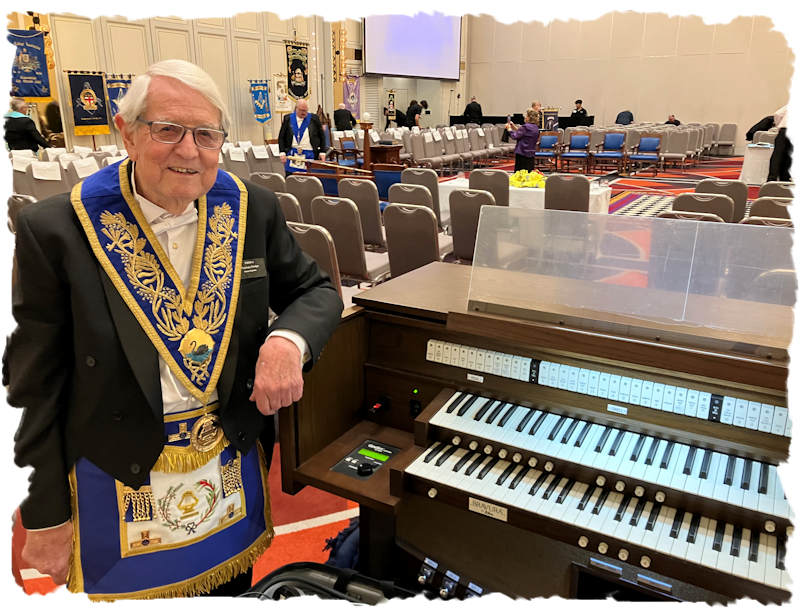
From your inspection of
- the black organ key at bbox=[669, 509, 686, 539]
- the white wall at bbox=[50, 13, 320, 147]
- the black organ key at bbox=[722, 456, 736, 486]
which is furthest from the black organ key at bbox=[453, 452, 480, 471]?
the white wall at bbox=[50, 13, 320, 147]

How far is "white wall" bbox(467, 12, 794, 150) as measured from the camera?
16266 millimetres

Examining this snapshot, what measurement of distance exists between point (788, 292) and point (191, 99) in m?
1.49

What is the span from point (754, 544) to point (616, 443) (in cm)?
39

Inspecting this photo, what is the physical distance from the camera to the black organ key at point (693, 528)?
1.39 meters

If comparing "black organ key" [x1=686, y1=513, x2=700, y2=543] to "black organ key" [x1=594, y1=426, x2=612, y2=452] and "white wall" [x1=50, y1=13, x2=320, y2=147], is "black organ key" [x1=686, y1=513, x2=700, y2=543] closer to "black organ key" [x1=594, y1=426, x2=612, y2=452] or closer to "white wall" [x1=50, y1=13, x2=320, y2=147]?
"black organ key" [x1=594, y1=426, x2=612, y2=452]

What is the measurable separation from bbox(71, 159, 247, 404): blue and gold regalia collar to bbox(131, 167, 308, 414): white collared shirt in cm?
2

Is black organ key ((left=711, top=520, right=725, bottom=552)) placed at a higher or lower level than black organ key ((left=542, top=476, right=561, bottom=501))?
higher

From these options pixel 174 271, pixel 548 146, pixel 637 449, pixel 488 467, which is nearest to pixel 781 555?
pixel 637 449

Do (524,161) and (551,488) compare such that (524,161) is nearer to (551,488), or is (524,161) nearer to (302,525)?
(302,525)

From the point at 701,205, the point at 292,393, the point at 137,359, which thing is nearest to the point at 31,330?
the point at 137,359

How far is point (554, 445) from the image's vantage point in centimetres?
165

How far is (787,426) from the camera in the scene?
146cm

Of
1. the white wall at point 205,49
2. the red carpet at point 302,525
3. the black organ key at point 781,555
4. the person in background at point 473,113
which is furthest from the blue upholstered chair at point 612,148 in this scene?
the black organ key at point 781,555

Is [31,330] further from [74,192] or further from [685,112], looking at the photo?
[685,112]
